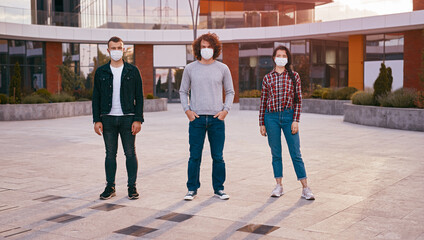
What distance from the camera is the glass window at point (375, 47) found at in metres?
31.9

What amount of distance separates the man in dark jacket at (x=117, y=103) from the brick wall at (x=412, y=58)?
26522 mm

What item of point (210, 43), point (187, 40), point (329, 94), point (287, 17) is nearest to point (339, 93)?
point (329, 94)

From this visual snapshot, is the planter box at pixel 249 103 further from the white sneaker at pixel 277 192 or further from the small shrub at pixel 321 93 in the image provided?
the white sneaker at pixel 277 192

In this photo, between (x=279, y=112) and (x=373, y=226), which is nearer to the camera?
(x=373, y=226)

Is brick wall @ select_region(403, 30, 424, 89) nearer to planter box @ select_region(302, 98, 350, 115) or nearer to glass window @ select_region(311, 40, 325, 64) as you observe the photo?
glass window @ select_region(311, 40, 325, 64)

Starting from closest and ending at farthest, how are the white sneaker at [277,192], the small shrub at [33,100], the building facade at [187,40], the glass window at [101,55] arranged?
the white sneaker at [277,192]
the small shrub at [33,100]
the building facade at [187,40]
the glass window at [101,55]

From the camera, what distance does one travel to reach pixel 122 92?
630 cm

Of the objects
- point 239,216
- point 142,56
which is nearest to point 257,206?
point 239,216

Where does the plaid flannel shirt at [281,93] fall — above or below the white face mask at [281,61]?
below

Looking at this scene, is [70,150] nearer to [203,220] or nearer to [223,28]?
[203,220]

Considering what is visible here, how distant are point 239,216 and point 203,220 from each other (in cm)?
40

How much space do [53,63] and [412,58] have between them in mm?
24183

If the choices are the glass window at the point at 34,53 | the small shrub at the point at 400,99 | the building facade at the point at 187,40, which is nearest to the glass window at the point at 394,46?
the building facade at the point at 187,40

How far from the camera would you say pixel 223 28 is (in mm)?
37969
